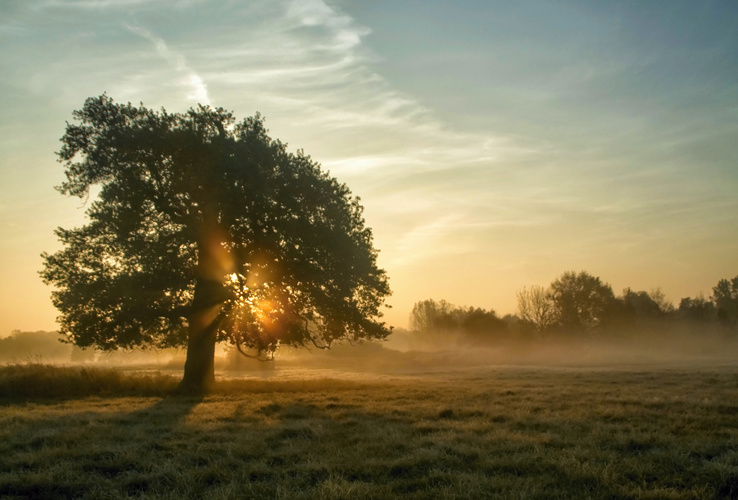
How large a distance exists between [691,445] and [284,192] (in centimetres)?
1820

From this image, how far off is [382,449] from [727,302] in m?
119

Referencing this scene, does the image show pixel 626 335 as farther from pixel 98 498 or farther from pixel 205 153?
pixel 98 498

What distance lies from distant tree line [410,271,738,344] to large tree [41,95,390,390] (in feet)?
209

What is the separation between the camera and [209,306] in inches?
925

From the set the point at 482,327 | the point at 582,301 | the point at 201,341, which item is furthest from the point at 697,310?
the point at 201,341

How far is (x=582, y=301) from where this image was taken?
86312mm

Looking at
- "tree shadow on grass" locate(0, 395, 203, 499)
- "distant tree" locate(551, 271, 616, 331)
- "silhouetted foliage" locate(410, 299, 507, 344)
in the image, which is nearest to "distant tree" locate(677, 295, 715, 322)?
"distant tree" locate(551, 271, 616, 331)

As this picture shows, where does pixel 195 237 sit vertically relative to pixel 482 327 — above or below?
above

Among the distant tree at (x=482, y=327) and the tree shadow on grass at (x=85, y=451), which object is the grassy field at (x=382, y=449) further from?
the distant tree at (x=482, y=327)

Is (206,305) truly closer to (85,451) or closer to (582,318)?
(85,451)

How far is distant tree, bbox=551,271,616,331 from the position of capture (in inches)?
3349

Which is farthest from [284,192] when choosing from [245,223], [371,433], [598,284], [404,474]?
[598,284]

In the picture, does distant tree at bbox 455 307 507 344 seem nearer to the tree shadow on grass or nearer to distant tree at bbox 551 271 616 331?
distant tree at bbox 551 271 616 331

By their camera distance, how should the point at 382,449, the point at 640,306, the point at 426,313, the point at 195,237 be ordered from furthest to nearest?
the point at 426,313, the point at 640,306, the point at 195,237, the point at 382,449
